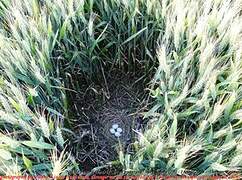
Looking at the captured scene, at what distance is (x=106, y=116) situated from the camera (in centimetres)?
128

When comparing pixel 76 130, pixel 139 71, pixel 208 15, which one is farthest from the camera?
pixel 139 71

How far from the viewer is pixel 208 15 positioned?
3.72 ft

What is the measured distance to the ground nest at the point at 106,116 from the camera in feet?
3.94

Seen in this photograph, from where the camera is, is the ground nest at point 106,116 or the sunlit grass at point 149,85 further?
the ground nest at point 106,116

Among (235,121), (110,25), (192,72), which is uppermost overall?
(110,25)

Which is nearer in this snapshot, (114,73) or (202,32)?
(202,32)

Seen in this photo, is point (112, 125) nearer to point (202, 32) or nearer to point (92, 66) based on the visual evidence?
point (92, 66)

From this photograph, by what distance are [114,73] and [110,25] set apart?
16 cm

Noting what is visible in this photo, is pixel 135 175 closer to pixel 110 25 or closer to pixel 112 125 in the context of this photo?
pixel 112 125

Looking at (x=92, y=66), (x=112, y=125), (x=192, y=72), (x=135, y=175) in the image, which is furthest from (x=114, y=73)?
(x=135, y=175)

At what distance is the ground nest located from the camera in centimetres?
120

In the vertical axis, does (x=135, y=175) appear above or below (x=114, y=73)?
below

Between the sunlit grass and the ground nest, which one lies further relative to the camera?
the ground nest

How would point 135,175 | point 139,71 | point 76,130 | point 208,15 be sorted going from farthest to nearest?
point 139,71 → point 76,130 → point 208,15 → point 135,175
